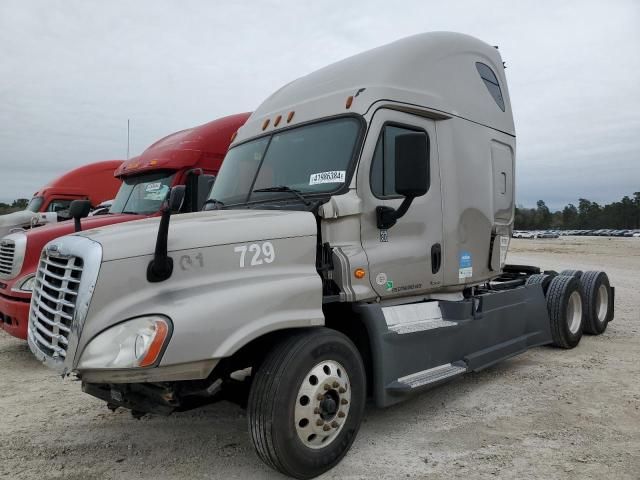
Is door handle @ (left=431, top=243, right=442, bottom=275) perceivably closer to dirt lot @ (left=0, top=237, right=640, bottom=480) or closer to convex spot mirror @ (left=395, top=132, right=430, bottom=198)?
convex spot mirror @ (left=395, top=132, right=430, bottom=198)

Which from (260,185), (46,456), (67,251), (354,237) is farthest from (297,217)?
(46,456)

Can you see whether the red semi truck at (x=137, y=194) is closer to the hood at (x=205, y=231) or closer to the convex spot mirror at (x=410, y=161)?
the hood at (x=205, y=231)

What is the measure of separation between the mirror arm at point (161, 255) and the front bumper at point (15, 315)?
368cm

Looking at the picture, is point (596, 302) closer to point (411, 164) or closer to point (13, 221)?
point (411, 164)

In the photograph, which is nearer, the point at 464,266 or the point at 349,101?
the point at 349,101

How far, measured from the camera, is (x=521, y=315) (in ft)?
19.4

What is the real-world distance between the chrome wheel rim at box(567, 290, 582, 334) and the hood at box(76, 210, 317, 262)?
493cm

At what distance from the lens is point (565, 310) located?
6770mm

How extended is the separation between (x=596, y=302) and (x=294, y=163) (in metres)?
5.59

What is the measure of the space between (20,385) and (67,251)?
10.5ft

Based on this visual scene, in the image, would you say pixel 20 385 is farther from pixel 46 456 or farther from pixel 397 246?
pixel 397 246

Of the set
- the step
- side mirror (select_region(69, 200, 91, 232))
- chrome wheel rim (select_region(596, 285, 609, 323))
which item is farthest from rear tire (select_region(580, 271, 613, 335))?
side mirror (select_region(69, 200, 91, 232))

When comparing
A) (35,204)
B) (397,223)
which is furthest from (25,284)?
(35,204)

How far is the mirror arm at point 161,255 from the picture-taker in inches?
119
